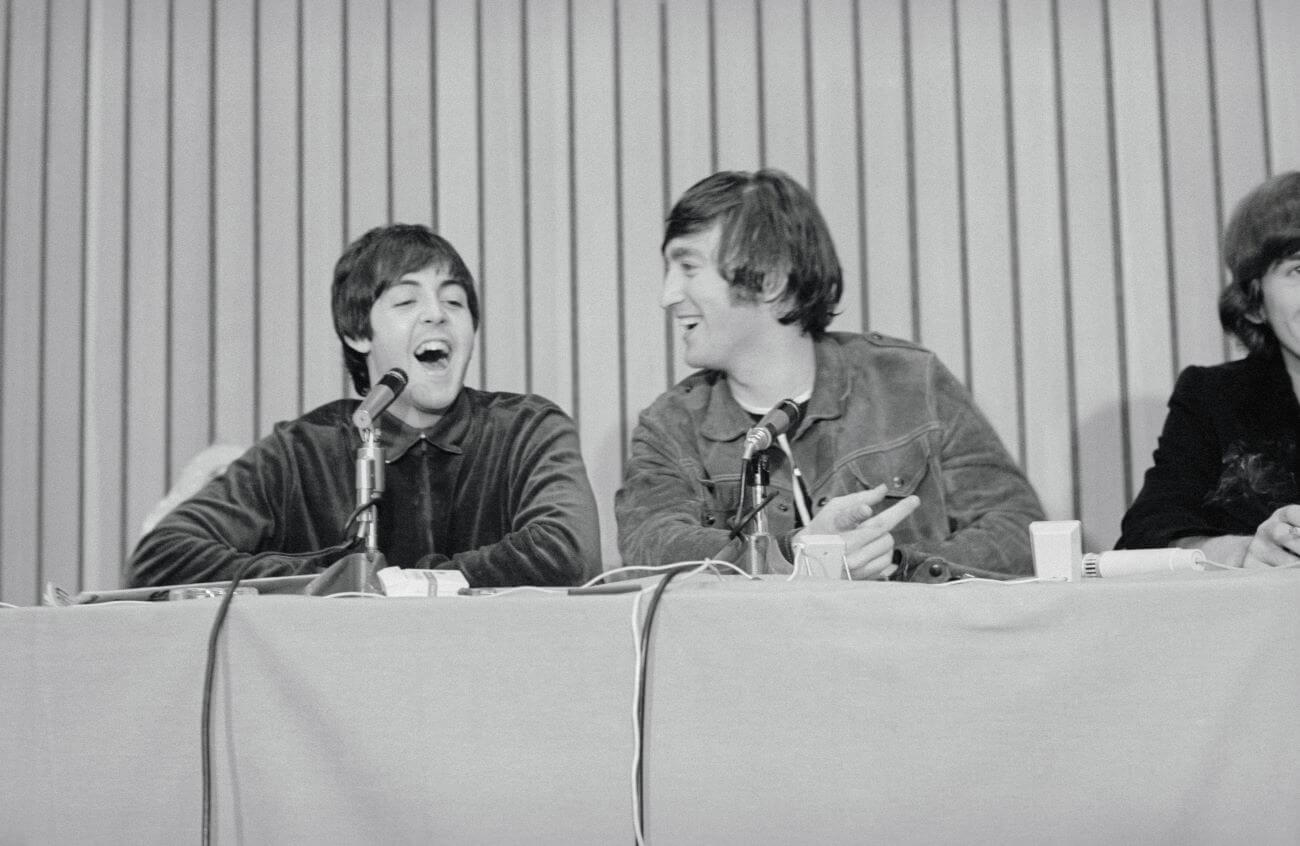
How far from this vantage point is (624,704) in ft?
4.92

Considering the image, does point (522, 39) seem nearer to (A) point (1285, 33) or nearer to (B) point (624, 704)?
(A) point (1285, 33)

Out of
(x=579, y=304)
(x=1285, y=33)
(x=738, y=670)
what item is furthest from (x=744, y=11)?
(x=738, y=670)

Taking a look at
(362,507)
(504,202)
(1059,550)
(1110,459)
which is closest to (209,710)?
(362,507)

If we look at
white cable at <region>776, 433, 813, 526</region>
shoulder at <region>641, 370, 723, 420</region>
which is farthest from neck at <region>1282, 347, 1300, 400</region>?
shoulder at <region>641, 370, 723, 420</region>

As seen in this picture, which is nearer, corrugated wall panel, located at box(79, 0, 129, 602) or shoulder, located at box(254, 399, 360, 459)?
shoulder, located at box(254, 399, 360, 459)

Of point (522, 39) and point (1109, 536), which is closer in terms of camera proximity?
point (1109, 536)

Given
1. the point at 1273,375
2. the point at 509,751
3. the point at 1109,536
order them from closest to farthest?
the point at 509,751
the point at 1273,375
the point at 1109,536

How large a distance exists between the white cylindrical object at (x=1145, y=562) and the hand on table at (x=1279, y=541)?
0.76 feet

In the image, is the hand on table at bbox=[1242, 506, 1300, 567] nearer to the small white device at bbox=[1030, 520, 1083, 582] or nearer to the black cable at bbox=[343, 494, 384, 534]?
the small white device at bbox=[1030, 520, 1083, 582]

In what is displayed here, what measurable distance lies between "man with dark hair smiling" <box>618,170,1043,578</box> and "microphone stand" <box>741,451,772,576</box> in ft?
1.16

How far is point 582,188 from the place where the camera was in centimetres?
352

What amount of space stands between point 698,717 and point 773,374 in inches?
50.2

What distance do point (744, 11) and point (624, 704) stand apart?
7.86 ft

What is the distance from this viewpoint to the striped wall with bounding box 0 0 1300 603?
3406mm
